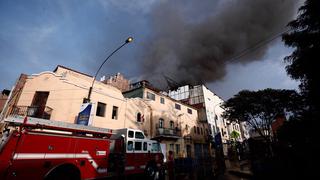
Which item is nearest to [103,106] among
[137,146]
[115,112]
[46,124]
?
[115,112]

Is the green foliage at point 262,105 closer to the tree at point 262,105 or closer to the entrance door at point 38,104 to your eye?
the tree at point 262,105

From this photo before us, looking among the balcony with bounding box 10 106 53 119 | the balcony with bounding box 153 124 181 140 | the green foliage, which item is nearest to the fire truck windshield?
the balcony with bounding box 10 106 53 119

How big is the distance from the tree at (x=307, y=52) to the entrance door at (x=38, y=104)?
2066 centimetres

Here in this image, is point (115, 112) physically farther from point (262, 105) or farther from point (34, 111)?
point (262, 105)

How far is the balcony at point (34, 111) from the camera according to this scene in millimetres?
14719

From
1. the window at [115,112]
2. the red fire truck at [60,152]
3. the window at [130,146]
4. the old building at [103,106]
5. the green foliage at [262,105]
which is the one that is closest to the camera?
the red fire truck at [60,152]

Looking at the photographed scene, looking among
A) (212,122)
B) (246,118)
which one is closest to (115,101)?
(246,118)

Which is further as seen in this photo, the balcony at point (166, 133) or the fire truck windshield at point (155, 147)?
the balcony at point (166, 133)

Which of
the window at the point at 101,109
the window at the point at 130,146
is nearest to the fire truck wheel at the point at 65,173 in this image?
the window at the point at 130,146

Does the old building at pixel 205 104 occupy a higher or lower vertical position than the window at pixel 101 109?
higher

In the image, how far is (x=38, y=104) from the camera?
15695 millimetres

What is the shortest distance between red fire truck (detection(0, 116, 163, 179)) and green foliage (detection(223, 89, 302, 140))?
21536 millimetres

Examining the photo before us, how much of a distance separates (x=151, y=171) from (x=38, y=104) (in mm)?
12319

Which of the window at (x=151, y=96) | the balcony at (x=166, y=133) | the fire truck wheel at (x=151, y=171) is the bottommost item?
the fire truck wheel at (x=151, y=171)
